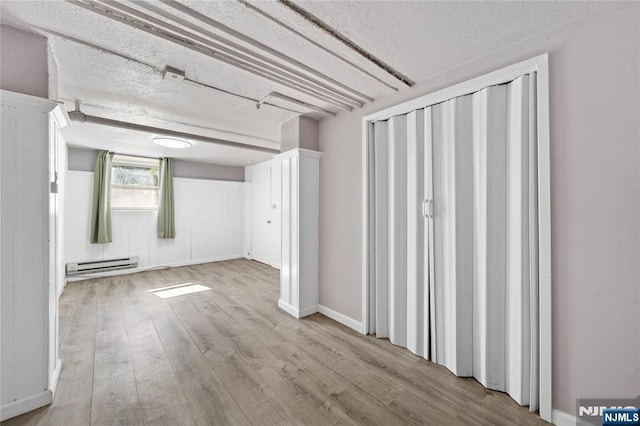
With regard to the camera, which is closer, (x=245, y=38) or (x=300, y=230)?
(x=245, y=38)

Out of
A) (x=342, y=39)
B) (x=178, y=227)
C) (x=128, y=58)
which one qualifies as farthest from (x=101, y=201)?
(x=342, y=39)

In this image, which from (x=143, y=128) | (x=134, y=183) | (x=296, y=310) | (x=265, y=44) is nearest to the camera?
(x=265, y=44)

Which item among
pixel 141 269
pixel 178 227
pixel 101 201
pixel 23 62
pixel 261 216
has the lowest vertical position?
pixel 141 269

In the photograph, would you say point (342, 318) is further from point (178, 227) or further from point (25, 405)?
point (178, 227)

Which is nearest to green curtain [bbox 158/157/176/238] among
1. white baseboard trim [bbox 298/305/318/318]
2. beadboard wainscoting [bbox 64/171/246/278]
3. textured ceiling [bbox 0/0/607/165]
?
beadboard wainscoting [bbox 64/171/246/278]

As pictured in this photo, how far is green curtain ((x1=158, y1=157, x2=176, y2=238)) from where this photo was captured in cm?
524

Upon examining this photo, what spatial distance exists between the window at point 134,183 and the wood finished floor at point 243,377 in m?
2.56

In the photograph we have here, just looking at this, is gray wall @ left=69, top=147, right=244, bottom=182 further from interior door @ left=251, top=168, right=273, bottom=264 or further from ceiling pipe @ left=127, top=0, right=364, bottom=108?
ceiling pipe @ left=127, top=0, right=364, bottom=108

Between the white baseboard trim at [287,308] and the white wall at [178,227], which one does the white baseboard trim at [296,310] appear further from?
the white wall at [178,227]

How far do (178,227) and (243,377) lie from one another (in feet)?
14.9

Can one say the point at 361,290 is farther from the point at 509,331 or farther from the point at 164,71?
the point at 164,71

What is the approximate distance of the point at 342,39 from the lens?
1620mm

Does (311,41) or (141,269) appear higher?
(311,41)

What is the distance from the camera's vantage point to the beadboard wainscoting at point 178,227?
4.50 m
